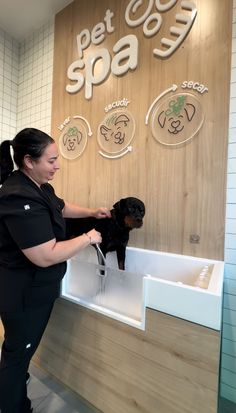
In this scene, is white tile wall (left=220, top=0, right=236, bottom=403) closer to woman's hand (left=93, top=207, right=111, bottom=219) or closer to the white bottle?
the white bottle

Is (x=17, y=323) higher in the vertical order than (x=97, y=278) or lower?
lower

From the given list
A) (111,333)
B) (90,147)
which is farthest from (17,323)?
(90,147)

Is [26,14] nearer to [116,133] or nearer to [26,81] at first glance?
[26,81]

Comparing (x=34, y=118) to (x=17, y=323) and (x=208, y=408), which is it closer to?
(x=17, y=323)

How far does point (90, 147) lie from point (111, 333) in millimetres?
1165

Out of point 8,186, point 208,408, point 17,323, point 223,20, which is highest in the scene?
point 223,20

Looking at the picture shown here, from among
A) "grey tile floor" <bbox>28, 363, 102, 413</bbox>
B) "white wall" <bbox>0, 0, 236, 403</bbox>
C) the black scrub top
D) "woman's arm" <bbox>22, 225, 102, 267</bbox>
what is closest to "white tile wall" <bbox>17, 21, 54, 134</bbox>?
"white wall" <bbox>0, 0, 236, 403</bbox>

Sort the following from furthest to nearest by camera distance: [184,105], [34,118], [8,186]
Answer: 1. [34,118]
2. [184,105]
3. [8,186]

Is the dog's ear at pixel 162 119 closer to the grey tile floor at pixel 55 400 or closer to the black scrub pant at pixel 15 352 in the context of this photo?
the black scrub pant at pixel 15 352

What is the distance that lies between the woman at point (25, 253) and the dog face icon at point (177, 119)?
652 millimetres

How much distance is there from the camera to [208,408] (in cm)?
76

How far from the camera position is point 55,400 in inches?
46.1

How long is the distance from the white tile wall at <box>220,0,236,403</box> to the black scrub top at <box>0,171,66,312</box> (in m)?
0.76

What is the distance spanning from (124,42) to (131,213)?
1065 millimetres
